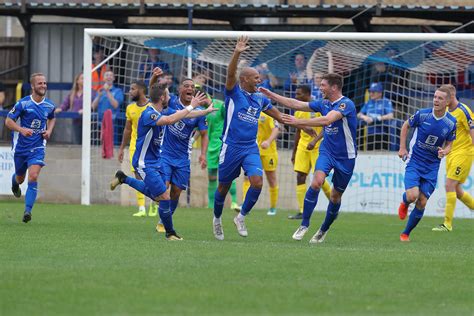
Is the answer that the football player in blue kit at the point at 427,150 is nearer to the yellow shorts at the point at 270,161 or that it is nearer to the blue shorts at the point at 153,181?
the blue shorts at the point at 153,181

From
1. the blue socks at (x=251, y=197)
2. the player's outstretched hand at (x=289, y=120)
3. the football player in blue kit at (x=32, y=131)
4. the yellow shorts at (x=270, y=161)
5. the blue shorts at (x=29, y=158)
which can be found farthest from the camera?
the yellow shorts at (x=270, y=161)

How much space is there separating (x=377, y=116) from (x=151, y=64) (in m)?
5.09

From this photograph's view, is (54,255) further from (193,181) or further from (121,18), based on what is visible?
(121,18)

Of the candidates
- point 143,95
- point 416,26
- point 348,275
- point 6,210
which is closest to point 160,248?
point 348,275

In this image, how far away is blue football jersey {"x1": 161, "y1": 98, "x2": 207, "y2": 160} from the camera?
16.4 meters

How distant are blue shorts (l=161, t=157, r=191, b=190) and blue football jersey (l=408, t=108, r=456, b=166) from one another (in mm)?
3297

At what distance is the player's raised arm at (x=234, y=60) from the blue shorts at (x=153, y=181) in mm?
1462

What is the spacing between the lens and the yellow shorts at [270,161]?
21734 millimetres

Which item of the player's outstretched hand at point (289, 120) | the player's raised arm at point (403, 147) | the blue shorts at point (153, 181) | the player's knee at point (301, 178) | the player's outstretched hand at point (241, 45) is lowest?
the player's knee at point (301, 178)

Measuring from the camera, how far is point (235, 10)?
81.7 feet

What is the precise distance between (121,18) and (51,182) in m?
4.93

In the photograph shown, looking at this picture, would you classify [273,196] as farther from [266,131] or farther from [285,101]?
[285,101]

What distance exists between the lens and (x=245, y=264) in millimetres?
11570

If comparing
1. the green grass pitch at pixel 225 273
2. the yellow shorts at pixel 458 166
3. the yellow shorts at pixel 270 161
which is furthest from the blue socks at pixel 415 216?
the yellow shorts at pixel 270 161
